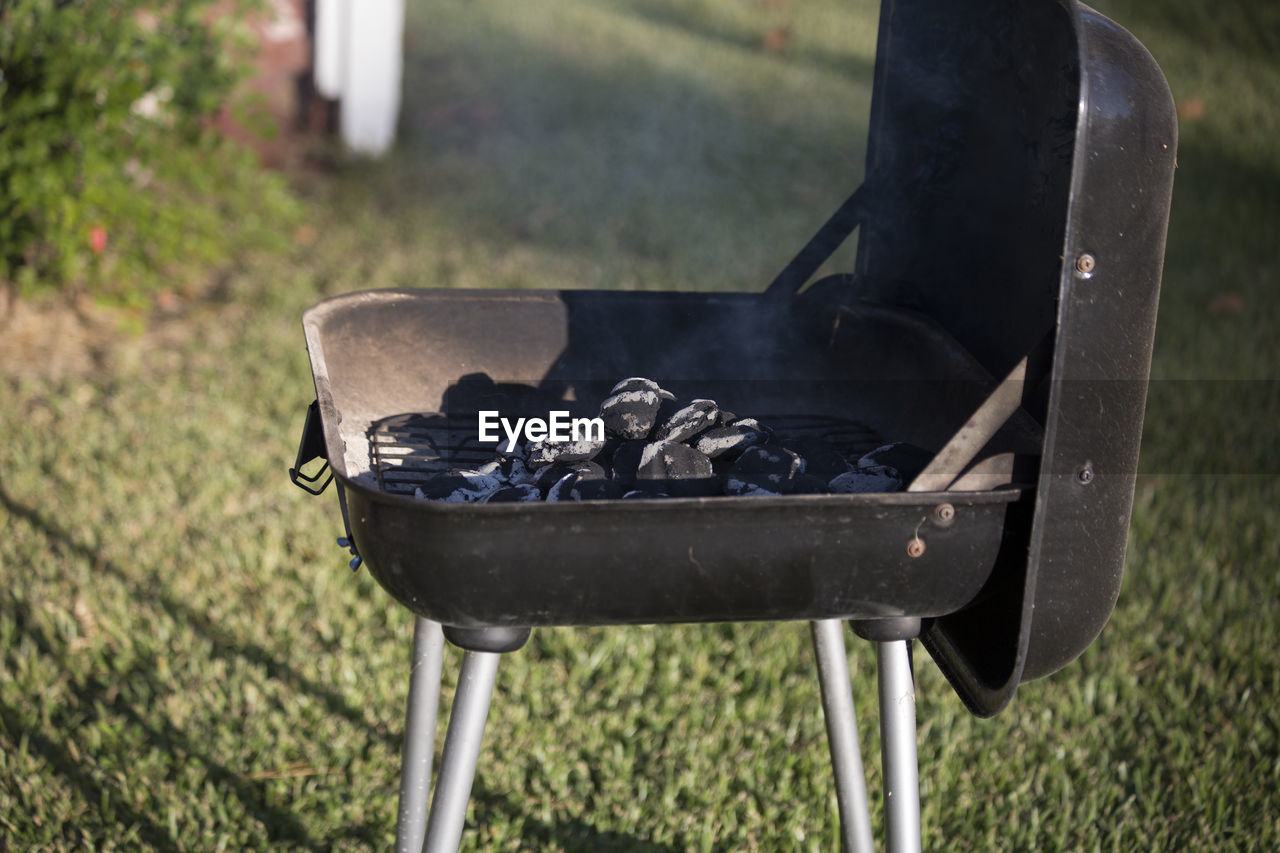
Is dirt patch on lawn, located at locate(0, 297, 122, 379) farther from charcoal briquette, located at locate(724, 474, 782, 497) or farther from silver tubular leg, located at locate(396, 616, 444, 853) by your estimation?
charcoal briquette, located at locate(724, 474, 782, 497)

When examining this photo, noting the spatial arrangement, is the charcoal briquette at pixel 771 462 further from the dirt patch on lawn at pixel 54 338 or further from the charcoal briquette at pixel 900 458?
the dirt patch on lawn at pixel 54 338

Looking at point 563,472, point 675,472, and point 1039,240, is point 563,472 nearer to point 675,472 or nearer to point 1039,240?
point 675,472

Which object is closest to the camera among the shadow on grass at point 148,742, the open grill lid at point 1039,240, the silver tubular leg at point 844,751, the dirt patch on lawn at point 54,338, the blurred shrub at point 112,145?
the open grill lid at point 1039,240

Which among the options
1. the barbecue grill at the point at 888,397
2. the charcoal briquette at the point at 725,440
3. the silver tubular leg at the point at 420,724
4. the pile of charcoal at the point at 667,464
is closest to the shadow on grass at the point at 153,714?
the silver tubular leg at the point at 420,724

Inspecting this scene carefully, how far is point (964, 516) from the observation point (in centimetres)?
122

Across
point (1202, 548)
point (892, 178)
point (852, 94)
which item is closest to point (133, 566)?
point (892, 178)

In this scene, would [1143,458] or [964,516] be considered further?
[1143,458]

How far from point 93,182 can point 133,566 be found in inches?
55.8

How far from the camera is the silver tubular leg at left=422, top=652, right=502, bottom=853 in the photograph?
4.33 ft

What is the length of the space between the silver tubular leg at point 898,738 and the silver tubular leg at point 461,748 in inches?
18.9

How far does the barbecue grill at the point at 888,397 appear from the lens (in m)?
1.17

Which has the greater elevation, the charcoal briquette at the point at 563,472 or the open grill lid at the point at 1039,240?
the open grill lid at the point at 1039,240

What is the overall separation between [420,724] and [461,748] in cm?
21

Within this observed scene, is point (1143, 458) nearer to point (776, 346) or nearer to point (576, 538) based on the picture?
point (776, 346)
